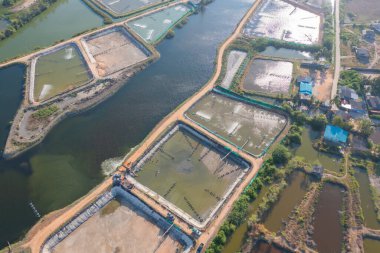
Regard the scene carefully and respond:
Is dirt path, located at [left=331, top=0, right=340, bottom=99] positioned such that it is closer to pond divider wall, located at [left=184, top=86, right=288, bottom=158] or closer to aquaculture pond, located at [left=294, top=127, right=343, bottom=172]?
pond divider wall, located at [left=184, top=86, right=288, bottom=158]

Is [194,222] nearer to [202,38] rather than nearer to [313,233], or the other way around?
[313,233]

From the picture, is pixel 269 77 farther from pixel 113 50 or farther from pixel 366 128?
pixel 113 50

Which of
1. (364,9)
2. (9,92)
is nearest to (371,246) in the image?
(9,92)

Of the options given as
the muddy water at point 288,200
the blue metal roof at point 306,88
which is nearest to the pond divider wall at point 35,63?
the blue metal roof at point 306,88

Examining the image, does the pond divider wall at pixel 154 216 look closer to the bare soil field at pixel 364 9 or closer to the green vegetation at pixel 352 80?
the green vegetation at pixel 352 80

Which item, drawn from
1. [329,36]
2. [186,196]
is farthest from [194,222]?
[329,36]

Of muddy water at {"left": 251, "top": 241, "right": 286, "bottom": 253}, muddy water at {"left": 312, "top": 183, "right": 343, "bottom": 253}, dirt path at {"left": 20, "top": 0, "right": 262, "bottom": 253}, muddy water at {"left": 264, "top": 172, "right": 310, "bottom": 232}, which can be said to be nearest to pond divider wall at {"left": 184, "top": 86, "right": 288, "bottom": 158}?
dirt path at {"left": 20, "top": 0, "right": 262, "bottom": 253}
